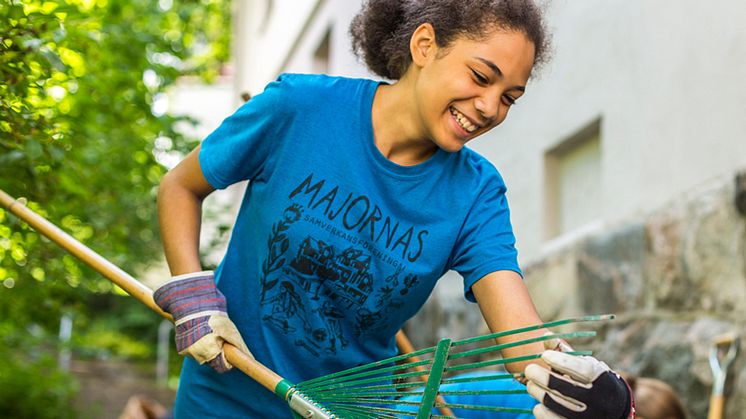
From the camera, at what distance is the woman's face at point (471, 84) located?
2232 millimetres

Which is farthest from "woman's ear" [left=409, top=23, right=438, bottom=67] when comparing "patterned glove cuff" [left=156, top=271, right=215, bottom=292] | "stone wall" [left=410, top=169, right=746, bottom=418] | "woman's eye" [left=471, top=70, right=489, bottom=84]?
"stone wall" [left=410, top=169, right=746, bottom=418]

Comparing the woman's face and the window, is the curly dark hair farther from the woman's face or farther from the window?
the window

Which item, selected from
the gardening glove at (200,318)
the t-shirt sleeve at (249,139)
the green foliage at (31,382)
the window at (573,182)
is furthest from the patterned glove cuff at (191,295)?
the green foliage at (31,382)

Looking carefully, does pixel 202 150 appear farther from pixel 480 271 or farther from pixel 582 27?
pixel 582 27

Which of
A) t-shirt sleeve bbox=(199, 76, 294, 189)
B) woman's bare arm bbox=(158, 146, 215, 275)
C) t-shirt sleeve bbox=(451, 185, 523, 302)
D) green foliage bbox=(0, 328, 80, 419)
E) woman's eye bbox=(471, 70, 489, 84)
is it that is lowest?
green foliage bbox=(0, 328, 80, 419)

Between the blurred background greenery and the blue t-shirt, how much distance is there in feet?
2.24

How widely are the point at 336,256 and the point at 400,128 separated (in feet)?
1.11

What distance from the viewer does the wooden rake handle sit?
7.44 ft

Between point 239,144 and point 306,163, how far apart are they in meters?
0.16

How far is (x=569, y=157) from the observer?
5855 millimetres

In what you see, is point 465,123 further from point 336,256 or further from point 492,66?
point 336,256

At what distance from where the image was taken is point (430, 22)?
7.83 feet

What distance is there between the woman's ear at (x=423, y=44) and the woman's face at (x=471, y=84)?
0.02m

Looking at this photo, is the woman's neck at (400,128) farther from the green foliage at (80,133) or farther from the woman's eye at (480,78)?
the green foliage at (80,133)
